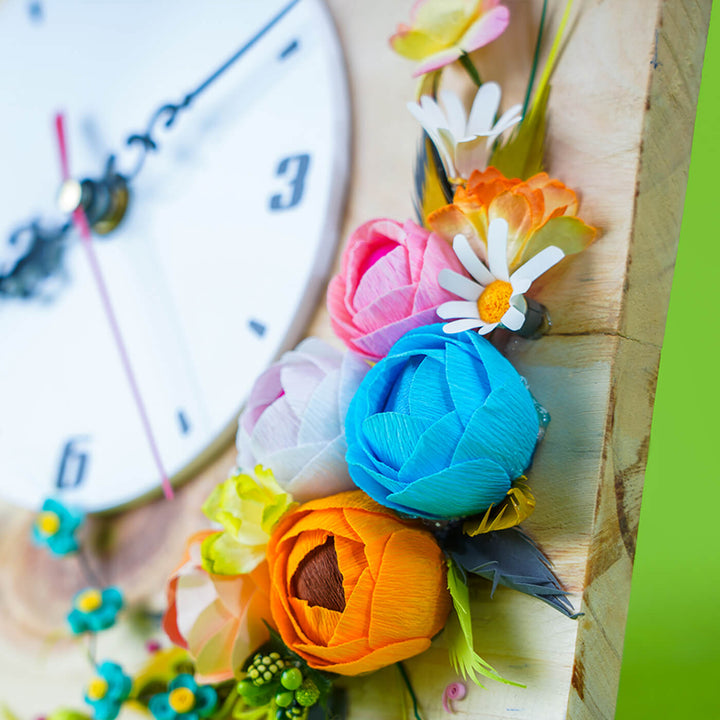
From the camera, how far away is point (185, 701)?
1.88 feet

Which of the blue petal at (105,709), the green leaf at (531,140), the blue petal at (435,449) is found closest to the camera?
the blue petal at (435,449)

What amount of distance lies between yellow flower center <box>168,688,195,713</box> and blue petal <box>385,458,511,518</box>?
0.27m

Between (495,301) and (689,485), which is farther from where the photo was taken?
(689,485)

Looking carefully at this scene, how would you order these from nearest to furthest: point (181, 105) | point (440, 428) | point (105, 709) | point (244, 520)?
point (440, 428)
point (244, 520)
point (105, 709)
point (181, 105)

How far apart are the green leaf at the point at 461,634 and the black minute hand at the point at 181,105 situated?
0.50m

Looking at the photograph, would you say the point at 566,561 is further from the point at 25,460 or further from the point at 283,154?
the point at 25,460

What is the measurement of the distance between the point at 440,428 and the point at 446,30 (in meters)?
0.32

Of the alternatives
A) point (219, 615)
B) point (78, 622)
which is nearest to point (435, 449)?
point (219, 615)

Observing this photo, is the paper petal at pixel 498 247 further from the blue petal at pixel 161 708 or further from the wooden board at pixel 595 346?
the blue petal at pixel 161 708

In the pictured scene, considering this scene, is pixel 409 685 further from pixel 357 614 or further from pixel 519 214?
pixel 519 214

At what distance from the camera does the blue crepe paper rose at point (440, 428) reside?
40 centimetres

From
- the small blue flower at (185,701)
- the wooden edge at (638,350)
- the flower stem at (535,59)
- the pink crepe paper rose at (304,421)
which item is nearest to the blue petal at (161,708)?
the small blue flower at (185,701)

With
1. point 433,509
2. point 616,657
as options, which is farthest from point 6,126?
point 616,657

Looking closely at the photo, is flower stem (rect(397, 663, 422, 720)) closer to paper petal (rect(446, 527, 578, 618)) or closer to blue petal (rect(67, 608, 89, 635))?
paper petal (rect(446, 527, 578, 618))
